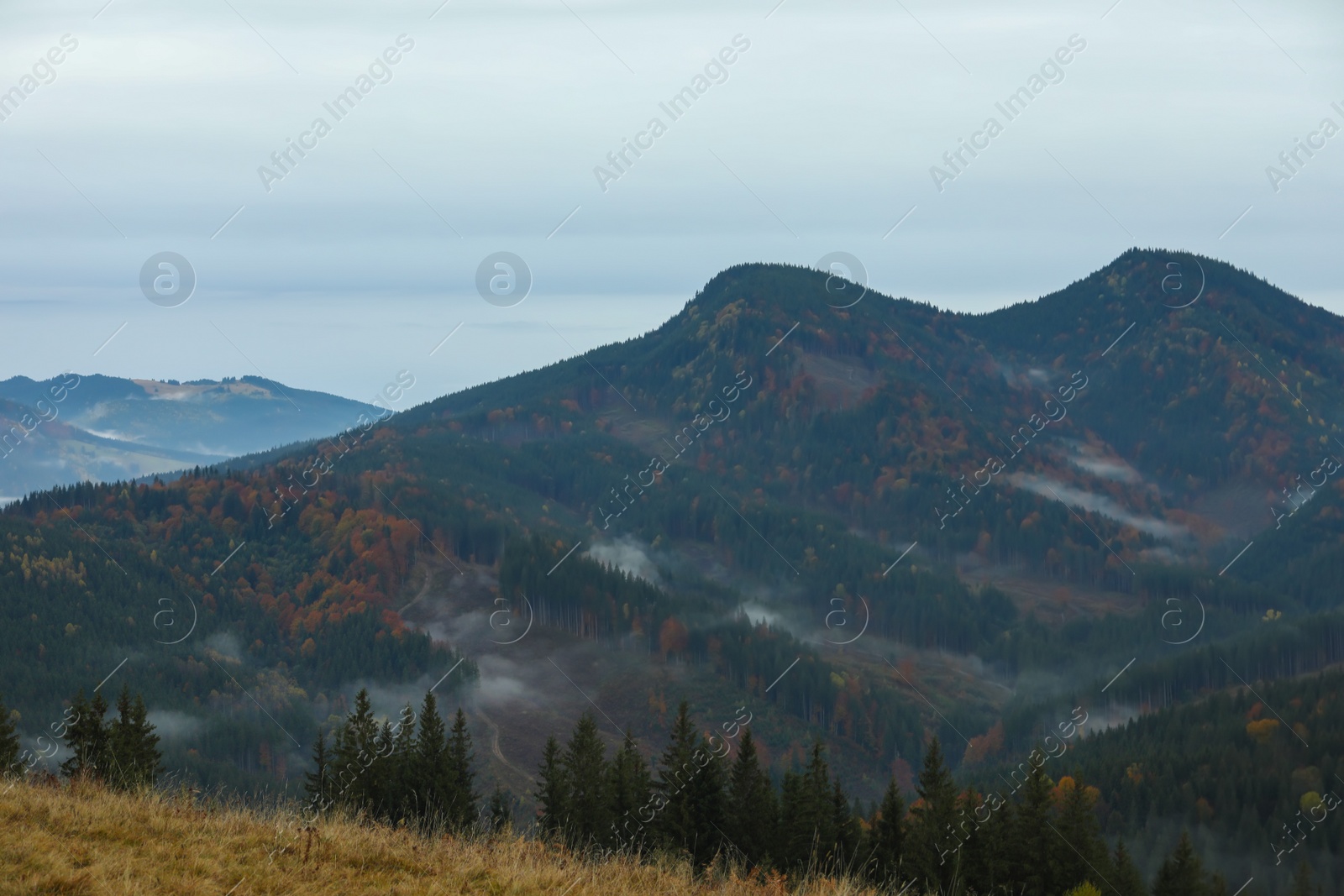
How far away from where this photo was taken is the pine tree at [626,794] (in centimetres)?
5844

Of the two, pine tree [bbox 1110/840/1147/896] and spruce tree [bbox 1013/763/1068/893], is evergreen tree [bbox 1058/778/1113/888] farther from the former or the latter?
pine tree [bbox 1110/840/1147/896]

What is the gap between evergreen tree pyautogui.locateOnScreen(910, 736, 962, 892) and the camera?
51.2 m

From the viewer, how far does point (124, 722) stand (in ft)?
196

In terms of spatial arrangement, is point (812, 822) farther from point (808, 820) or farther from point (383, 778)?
point (383, 778)

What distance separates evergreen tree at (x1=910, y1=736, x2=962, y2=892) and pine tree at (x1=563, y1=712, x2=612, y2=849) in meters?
16.4

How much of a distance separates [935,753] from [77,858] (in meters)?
55.7

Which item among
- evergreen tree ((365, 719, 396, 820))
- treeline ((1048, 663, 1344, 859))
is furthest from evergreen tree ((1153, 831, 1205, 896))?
treeline ((1048, 663, 1344, 859))

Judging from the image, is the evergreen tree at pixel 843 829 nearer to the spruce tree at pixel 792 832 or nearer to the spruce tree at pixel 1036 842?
the spruce tree at pixel 792 832

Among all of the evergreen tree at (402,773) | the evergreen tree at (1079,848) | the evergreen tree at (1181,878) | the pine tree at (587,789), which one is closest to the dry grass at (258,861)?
the pine tree at (587,789)

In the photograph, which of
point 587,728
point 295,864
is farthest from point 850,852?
point 295,864

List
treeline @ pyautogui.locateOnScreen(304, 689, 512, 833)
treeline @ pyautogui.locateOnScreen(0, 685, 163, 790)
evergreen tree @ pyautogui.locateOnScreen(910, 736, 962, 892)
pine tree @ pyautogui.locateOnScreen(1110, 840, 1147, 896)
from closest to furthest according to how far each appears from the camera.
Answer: treeline @ pyautogui.locateOnScreen(0, 685, 163, 790) < evergreen tree @ pyautogui.locateOnScreen(910, 736, 962, 892) < treeline @ pyautogui.locateOnScreen(304, 689, 512, 833) < pine tree @ pyautogui.locateOnScreen(1110, 840, 1147, 896)

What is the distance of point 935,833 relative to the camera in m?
55.7

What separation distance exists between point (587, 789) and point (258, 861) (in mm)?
45439

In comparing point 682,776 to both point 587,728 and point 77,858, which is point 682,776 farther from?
point 77,858
